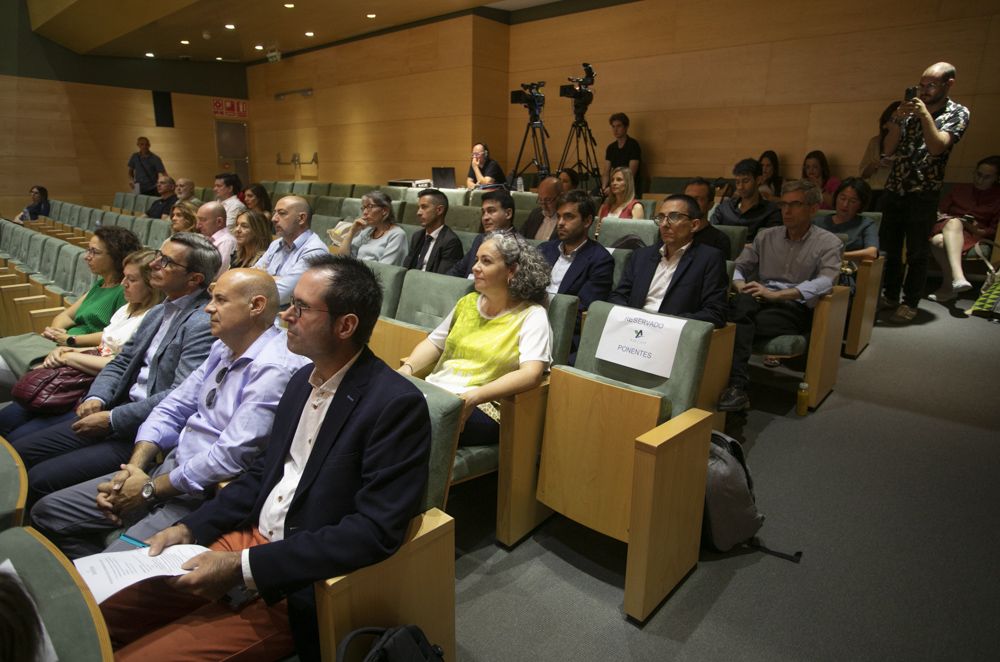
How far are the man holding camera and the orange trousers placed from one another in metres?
4.68

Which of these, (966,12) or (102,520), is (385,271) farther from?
(966,12)

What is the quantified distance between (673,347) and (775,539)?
32.3 inches

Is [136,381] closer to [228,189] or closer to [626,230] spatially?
[626,230]

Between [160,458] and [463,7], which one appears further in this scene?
[463,7]

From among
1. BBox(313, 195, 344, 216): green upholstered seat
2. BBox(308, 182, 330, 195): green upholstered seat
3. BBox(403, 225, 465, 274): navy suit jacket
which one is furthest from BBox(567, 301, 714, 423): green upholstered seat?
BBox(308, 182, 330, 195): green upholstered seat

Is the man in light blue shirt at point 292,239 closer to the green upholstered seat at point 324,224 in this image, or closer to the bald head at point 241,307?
the green upholstered seat at point 324,224

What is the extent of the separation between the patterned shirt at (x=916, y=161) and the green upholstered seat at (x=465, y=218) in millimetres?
3200

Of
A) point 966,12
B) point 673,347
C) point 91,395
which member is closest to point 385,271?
point 91,395

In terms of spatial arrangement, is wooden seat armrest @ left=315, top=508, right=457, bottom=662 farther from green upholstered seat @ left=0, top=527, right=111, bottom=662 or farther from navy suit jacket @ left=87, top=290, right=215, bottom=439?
navy suit jacket @ left=87, top=290, right=215, bottom=439

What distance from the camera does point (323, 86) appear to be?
1076 centimetres

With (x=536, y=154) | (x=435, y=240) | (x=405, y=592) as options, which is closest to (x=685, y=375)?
(x=405, y=592)

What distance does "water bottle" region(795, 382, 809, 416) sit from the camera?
3062 mm

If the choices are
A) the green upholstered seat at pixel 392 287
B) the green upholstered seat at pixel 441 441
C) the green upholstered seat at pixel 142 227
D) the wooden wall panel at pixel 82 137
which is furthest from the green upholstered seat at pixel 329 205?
the wooden wall panel at pixel 82 137

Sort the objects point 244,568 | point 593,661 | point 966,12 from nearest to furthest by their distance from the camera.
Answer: point 244,568
point 593,661
point 966,12
